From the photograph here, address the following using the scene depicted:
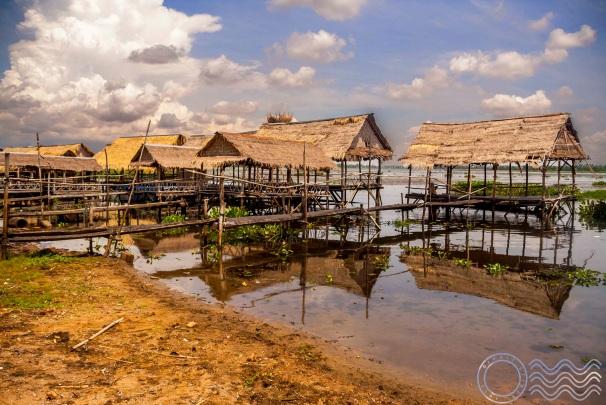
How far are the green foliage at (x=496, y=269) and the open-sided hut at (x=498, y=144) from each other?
1148cm

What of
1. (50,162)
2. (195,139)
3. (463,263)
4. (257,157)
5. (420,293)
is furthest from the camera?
(195,139)

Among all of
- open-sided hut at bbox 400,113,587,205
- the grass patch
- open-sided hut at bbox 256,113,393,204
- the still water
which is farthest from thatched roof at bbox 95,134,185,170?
the grass patch

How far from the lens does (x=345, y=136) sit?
2528 cm

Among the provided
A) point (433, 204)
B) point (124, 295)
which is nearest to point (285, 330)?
point (124, 295)

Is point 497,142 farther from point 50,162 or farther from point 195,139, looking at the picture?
point 50,162

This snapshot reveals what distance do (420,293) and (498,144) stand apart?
690 inches

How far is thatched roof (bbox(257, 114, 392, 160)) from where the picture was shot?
24906 millimetres

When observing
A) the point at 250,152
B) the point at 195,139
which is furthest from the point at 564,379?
the point at 195,139

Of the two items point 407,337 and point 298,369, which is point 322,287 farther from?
point 298,369

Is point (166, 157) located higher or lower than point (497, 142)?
lower

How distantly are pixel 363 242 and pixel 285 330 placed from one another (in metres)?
9.81

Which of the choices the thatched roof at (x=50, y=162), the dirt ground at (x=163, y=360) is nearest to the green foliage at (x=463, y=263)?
the dirt ground at (x=163, y=360)

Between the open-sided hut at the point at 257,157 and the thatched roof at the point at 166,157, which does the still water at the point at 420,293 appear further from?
the thatched roof at the point at 166,157

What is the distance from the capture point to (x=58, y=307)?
7633 mm
